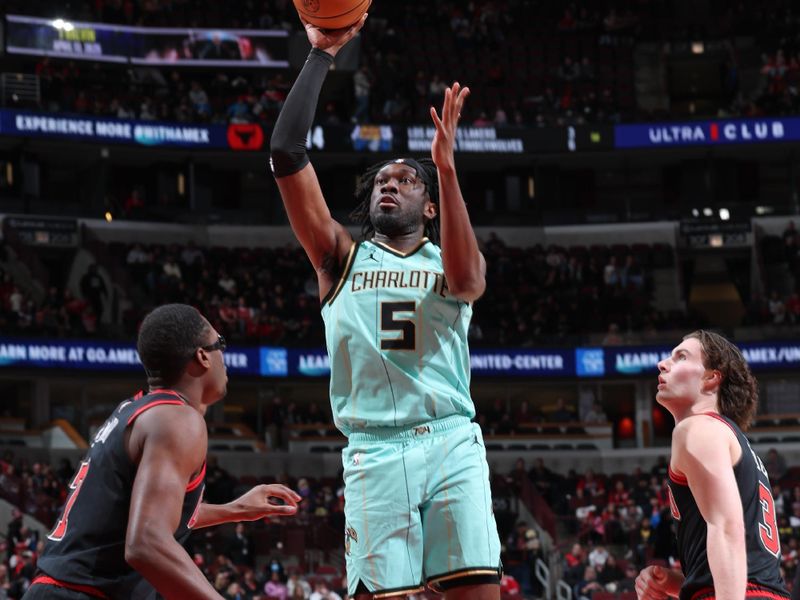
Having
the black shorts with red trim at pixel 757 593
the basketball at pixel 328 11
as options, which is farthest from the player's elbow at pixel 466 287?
the black shorts with red trim at pixel 757 593

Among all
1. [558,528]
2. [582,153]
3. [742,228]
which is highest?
[582,153]

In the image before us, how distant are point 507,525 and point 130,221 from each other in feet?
44.6

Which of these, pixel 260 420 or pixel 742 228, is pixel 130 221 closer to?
pixel 260 420

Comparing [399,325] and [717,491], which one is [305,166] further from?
[717,491]

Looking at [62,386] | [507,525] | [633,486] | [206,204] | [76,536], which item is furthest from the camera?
[206,204]

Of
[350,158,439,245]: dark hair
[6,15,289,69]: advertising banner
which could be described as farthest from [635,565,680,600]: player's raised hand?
[6,15,289,69]: advertising banner

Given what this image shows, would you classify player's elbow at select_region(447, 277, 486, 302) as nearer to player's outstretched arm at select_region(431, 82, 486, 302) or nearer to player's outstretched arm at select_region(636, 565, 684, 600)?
player's outstretched arm at select_region(431, 82, 486, 302)

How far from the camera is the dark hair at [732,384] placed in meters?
5.35

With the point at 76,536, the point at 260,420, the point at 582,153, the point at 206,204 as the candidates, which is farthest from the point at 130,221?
the point at 76,536

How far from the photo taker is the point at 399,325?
18.5 feet

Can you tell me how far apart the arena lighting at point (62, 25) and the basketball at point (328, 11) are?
2788 centimetres

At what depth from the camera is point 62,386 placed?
30.0 m

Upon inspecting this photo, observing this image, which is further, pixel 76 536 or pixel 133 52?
pixel 133 52

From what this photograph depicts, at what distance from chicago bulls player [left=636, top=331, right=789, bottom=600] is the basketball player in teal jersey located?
0.81m
